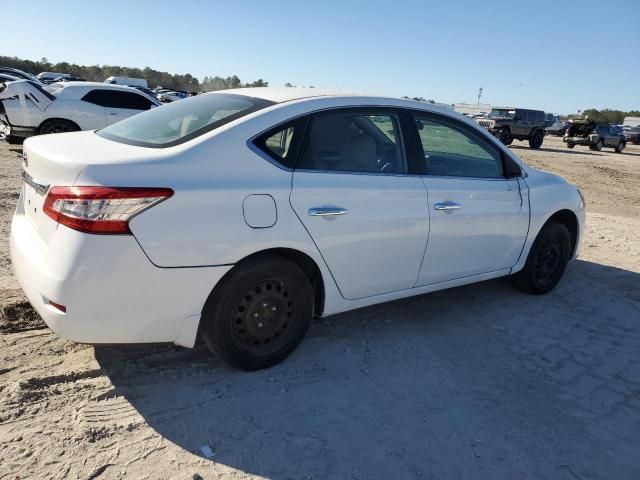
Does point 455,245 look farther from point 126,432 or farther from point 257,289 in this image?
point 126,432

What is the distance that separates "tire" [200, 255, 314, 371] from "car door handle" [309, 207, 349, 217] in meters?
0.33

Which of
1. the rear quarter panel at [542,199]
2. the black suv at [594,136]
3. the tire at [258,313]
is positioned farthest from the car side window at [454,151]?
the black suv at [594,136]

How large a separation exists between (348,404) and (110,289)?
1441 mm

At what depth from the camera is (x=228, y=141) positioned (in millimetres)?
2930

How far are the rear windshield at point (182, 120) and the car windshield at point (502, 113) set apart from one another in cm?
2613

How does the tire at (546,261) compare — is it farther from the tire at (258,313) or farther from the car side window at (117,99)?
the car side window at (117,99)

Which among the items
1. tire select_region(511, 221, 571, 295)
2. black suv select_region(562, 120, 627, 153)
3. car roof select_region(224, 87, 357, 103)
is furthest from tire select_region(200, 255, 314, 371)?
black suv select_region(562, 120, 627, 153)

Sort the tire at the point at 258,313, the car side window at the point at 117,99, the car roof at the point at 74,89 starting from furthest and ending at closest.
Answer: the car side window at the point at 117,99 < the car roof at the point at 74,89 < the tire at the point at 258,313

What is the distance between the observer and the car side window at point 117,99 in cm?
1193

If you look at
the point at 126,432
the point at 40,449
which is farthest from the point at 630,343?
the point at 40,449

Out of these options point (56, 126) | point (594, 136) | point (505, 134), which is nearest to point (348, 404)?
point (56, 126)

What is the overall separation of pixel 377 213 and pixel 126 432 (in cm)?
191

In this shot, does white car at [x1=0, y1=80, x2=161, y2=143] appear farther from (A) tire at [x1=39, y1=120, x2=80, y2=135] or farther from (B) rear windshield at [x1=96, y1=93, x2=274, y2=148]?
(B) rear windshield at [x1=96, y1=93, x2=274, y2=148]

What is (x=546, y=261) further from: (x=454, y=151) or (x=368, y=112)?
(x=368, y=112)
